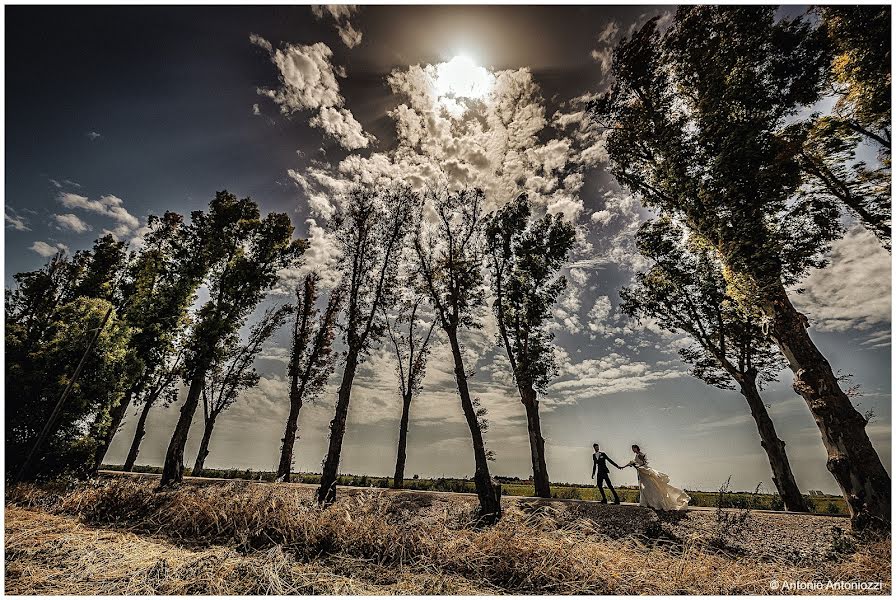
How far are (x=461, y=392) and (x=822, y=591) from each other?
9817 millimetres

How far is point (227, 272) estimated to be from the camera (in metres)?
17.4

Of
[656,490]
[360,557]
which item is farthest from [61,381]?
[656,490]

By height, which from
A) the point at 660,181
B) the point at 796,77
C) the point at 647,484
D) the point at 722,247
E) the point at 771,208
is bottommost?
the point at 647,484

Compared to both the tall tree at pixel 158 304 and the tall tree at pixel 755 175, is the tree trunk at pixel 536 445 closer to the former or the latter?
the tall tree at pixel 755 175

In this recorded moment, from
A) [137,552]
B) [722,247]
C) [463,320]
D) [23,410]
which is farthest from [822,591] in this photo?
[23,410]

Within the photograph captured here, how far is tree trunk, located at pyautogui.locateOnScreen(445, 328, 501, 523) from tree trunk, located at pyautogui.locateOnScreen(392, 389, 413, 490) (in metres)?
8.02

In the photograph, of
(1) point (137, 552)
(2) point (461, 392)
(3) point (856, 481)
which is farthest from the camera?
(2) point (461, 392)

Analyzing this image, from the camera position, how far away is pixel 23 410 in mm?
10688

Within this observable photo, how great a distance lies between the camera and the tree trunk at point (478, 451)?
34.2 feet

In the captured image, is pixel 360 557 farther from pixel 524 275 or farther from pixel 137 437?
pixel 137 437

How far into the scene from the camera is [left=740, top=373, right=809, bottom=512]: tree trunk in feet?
41.2

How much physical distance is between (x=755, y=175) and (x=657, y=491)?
971cm

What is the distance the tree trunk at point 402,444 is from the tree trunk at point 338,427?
6756 mm

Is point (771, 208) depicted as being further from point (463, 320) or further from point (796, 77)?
point (463, 320)
